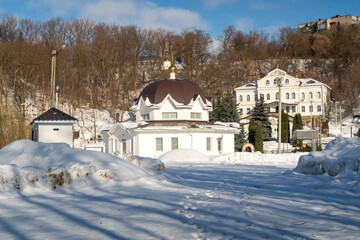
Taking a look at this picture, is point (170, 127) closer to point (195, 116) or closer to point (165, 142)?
point (165, 142)

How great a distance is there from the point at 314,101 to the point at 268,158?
45.9 m

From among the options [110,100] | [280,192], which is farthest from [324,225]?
[110,100]

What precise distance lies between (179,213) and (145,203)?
1066 mm

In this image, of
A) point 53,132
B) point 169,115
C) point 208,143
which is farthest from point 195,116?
point 53,132

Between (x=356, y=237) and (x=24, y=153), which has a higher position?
(x=24, y=153)

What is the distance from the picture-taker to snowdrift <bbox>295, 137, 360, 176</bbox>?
12750mm

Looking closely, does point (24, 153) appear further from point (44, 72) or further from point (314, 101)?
point (314, 101)

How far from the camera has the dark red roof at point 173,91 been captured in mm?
40438

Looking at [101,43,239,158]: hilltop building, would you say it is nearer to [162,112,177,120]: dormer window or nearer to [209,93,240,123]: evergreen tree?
[162,112,177,120]: dormer window

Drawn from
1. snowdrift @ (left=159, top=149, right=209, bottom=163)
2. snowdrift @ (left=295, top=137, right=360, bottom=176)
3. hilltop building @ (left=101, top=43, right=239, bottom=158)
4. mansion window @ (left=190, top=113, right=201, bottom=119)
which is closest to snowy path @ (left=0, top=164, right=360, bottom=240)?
snowdrift @ (left=295, top=137, right=360, bottom=176)

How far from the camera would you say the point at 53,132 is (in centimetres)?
2505

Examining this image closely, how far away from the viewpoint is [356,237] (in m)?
5.72

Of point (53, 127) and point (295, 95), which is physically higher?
point (295, 95)

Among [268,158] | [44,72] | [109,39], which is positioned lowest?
[268,158]
